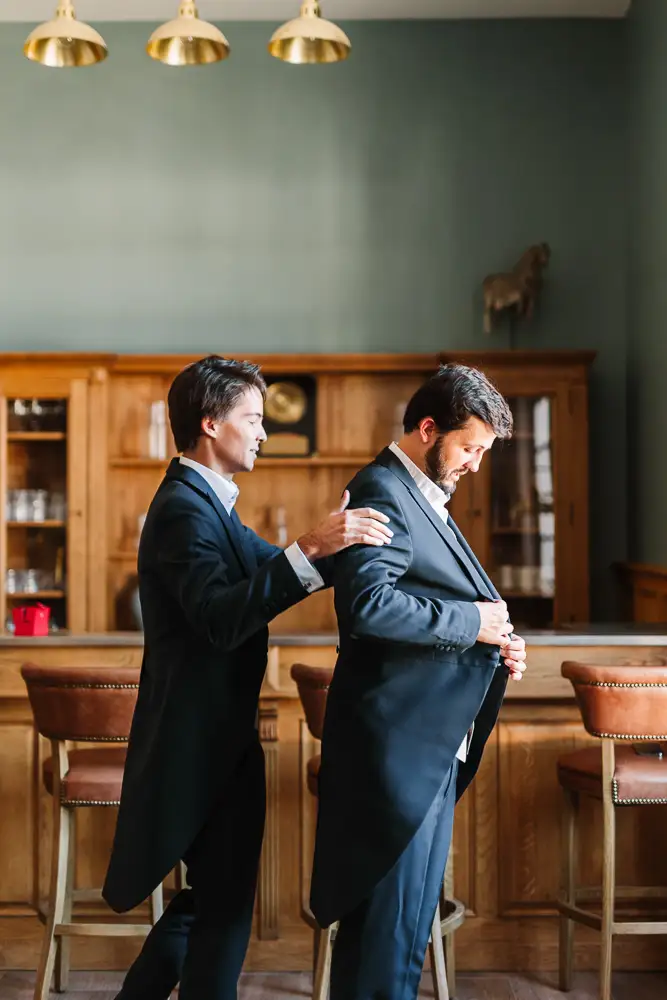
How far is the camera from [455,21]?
575 centimetres

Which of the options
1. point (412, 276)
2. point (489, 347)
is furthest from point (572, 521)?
point (412, 276)

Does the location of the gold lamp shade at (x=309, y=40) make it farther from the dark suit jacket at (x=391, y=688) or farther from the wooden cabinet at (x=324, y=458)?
the dark suit jacket at (x=391, y=688)

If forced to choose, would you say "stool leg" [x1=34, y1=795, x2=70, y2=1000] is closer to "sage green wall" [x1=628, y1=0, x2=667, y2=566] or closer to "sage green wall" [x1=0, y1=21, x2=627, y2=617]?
"sage green wall" [x1=628, y1=0, x2=667, y2=566]

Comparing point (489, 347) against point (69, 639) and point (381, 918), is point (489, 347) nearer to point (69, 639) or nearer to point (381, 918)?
point (69, 639)

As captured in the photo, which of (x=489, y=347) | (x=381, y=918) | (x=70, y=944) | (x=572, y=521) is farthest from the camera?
(x=489, y=347)

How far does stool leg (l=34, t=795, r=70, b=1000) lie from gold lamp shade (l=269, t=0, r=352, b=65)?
2556 millimetres

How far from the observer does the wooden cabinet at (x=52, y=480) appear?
5.16m

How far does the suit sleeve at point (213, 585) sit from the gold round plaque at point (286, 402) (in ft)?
11.5

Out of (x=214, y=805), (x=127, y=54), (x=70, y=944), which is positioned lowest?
(x=70, y=944)

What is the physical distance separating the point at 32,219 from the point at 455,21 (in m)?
2.52

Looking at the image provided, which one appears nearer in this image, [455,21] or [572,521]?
[572,521]

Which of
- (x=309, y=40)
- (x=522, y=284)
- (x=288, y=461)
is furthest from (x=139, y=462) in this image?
(x=309, y=40)

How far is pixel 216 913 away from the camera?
199 centimetres

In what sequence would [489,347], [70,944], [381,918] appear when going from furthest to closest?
1. [489,347]
2. [70,944]
3. [381,918]
